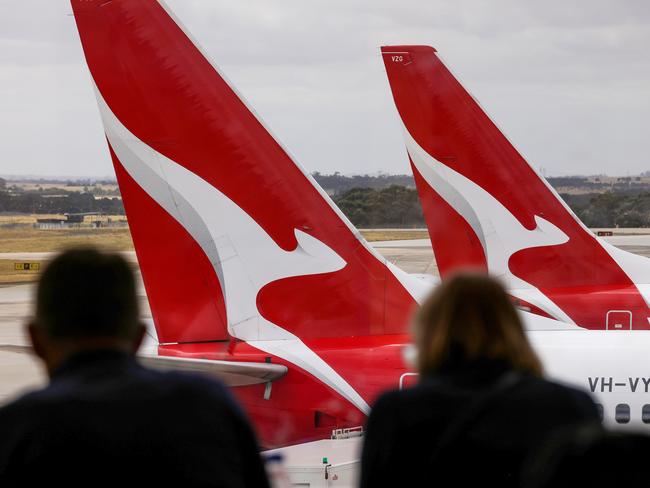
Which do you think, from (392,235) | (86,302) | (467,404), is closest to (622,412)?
(467,404)

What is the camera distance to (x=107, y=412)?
319 centimetres

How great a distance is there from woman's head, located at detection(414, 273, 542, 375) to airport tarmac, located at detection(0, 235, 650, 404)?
1.00 meters

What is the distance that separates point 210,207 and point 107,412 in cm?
830

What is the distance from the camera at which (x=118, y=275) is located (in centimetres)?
333

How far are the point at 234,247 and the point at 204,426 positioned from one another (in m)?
8.24

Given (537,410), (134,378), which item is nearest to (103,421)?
(134,378)

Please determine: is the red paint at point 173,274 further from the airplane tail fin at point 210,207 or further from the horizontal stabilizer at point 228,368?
the horizontal stabilizer at point 228,368

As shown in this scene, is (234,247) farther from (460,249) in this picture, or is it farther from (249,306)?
(460,249)

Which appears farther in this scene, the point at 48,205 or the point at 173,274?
the point at 48,205

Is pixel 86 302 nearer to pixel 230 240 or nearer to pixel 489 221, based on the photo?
pixel 230 240

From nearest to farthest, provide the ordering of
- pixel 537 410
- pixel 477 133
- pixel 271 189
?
pixel 537 410 < pixel 271 189 < pixel 477 133

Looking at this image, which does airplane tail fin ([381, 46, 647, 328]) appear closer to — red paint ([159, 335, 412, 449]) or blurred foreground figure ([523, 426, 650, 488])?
red paint ([159, 335, 412, 449])

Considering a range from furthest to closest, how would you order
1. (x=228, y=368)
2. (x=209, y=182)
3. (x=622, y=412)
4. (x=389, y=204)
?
(x=389, y=204) < (x=209, y=182) < (x=622, y=412) < (x=228, y=368)

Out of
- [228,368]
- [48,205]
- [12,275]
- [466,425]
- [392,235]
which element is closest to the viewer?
[466,425]
